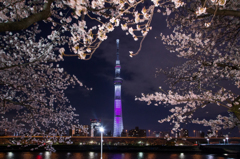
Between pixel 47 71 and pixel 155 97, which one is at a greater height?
pixel 47 71

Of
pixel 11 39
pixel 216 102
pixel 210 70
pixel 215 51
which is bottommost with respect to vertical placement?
pixel 216 102

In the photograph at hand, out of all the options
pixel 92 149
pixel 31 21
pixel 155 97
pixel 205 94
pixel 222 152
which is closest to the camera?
pixel 31 21

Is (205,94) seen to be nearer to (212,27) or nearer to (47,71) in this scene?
(212,27)

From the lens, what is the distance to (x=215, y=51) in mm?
7004

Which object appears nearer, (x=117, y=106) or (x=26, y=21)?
(x=26, y=21)

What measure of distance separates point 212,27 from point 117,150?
56.4 m

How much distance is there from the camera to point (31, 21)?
135 inches

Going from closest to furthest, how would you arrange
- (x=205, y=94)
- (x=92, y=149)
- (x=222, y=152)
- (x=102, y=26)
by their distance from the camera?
(x=102, y=26) → (x=205, y=94) → (x=222, y=152) → (x=92, y=149)

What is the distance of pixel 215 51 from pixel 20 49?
325 inches

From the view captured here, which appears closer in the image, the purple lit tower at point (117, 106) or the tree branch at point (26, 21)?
the tree branch at point (26, 21)

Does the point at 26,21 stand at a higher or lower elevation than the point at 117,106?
lower

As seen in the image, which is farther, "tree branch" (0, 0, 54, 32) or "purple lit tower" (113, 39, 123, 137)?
"purple lit tower" (113, 39, 123, 137)

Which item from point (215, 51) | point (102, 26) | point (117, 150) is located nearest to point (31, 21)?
point (102, 26)

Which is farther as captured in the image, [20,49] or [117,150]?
[117,150]
